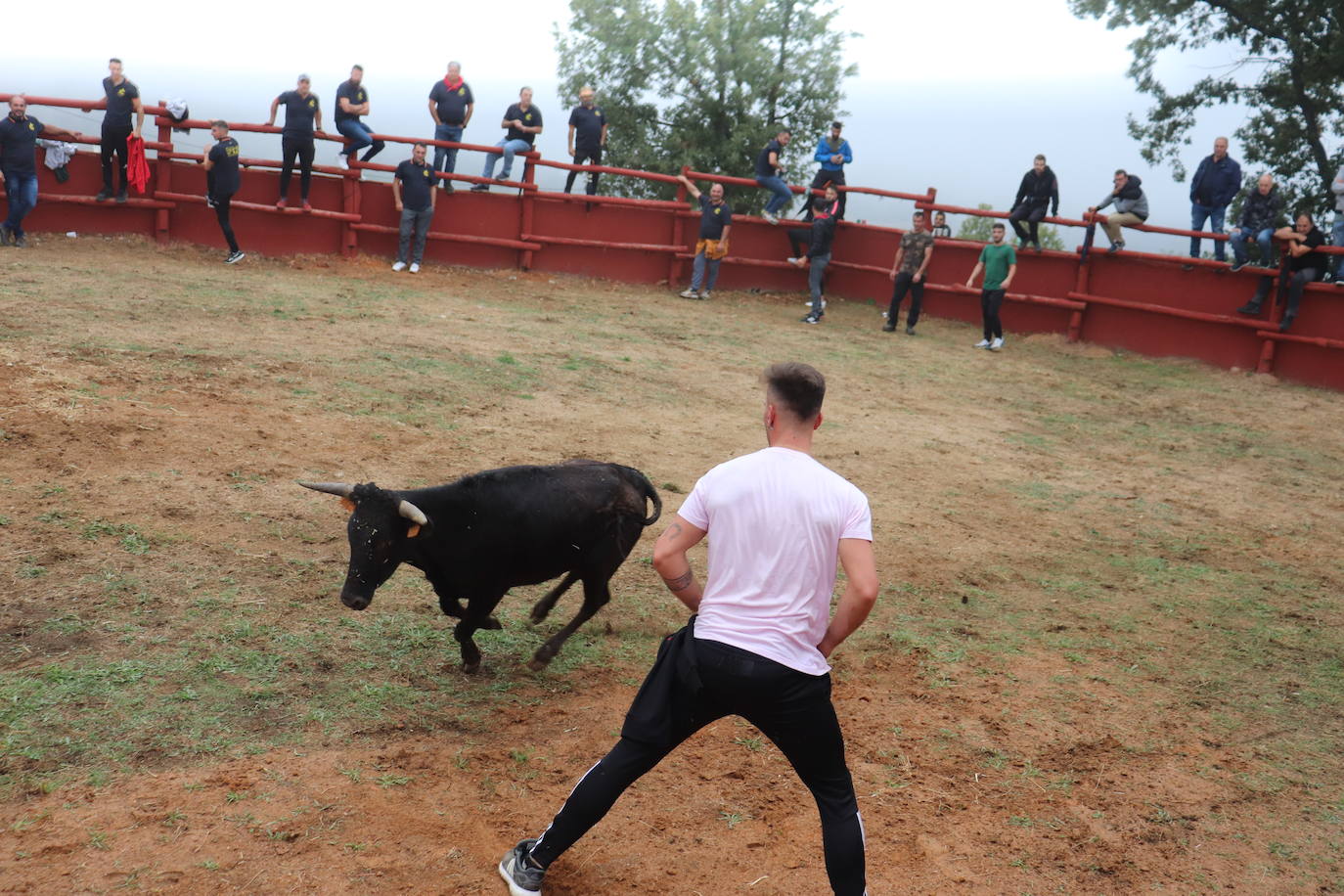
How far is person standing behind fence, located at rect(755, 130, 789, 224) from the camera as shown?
1858 centimetres

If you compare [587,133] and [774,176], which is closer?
[587,133]

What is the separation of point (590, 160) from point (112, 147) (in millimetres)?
7217

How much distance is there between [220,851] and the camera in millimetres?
3932

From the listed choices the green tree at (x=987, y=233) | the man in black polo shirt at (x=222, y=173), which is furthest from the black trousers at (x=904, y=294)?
the green tree at (x=987, y=233)

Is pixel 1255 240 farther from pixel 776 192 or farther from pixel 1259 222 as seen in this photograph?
pixel 776 192

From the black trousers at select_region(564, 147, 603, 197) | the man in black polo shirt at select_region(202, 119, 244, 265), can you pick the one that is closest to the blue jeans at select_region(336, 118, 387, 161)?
the man in black polo shirt at select_region(202, 119, 244, 265)

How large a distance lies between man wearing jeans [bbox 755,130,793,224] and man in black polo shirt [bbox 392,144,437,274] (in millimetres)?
5434

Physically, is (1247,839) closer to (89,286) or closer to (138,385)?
(138,385)

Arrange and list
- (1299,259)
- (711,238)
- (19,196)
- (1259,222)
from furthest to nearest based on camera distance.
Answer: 1. (711,238)
2. (1259,222)
3. (1299,259)
4. (19,196)

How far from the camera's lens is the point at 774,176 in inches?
744

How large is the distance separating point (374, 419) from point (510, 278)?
8119mm

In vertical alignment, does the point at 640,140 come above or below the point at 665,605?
above

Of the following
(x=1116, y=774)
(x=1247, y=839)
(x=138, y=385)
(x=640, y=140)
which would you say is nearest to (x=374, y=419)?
(x=138, y=385)

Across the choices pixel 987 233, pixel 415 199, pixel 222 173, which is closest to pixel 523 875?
pixel 222 173
